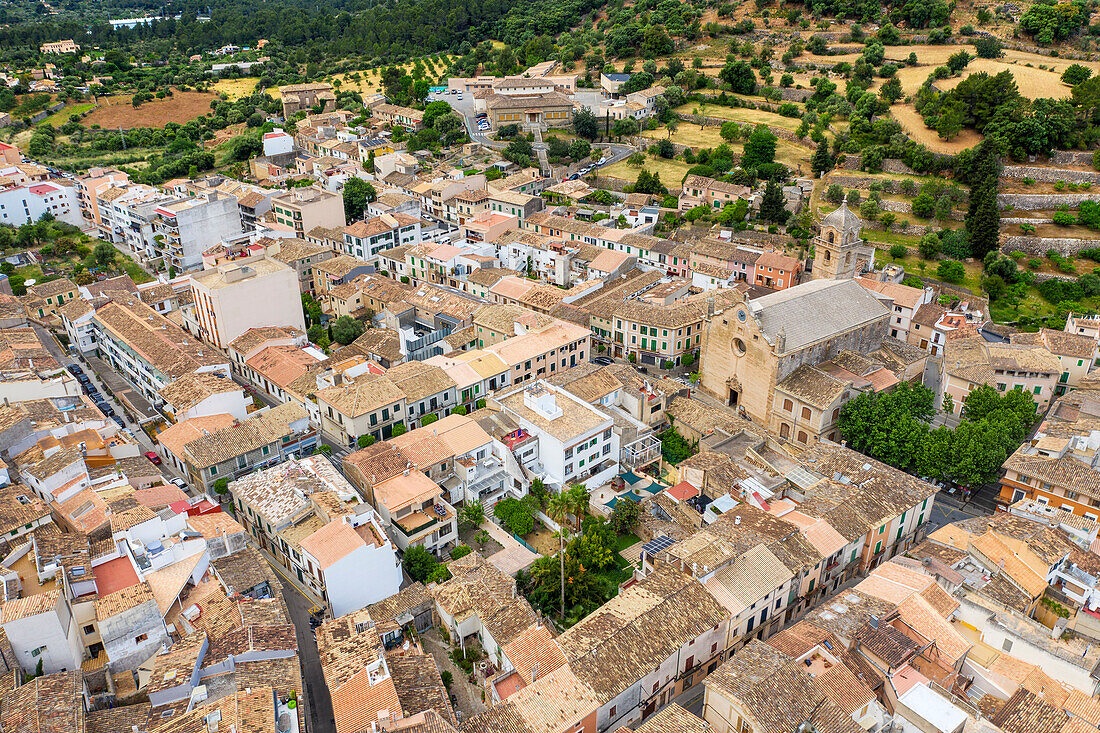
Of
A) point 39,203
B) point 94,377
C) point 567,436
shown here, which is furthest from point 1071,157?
point 39,203

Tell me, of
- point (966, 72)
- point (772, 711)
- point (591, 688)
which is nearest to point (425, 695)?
point (591, 688)

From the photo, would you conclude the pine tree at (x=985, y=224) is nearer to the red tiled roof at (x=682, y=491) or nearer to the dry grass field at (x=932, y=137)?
the dry grass field at (x=932, y=137)

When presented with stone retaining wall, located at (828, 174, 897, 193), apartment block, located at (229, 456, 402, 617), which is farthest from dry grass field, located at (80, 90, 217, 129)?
apartment block, located at (229, 456, 402, 617)

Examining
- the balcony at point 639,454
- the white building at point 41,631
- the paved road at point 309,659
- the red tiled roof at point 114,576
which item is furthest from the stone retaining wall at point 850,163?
the white building at point 41,631

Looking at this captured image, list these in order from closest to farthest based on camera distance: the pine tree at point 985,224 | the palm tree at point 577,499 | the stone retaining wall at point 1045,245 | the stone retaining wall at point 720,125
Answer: the palm tree at point 577,499 → the pine tree at point 985,224 → the stone retaining wall at point 1045,245 → the stone retaining wall at point 720,125

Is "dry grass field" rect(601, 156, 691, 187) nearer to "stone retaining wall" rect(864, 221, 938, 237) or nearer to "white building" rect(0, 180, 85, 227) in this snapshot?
"stone retaining wall" rect(864, 221, 938, 237)

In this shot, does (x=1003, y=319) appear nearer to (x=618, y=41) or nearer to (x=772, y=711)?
(x=772, y=711)

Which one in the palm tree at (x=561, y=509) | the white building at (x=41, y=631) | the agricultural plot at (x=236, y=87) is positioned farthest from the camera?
the agricultural plot at (x=236, y=87)
